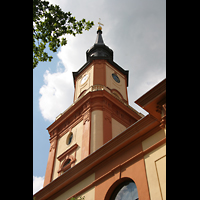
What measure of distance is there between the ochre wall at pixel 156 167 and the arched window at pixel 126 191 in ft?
2.97

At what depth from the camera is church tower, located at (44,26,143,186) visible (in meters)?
19.7

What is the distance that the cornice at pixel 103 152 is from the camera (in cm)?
1021

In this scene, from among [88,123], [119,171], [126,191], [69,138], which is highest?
[88,123]

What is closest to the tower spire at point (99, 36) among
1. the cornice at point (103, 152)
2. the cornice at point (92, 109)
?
the cornice at point (92, 109)

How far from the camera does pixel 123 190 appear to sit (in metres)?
10.1

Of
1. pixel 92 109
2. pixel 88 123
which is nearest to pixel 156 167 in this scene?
pixel 88 123

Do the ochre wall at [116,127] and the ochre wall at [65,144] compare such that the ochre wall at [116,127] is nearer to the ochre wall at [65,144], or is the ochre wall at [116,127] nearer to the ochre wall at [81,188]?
the ochre wall at [65,144]

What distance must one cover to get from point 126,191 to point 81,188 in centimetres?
262

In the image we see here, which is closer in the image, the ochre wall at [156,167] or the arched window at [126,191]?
the ochre wall at [156,167]

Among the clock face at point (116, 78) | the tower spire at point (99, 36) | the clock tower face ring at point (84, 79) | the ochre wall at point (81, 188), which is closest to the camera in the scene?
the ochre wall at point (81, 188)

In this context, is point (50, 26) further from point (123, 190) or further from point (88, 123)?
point (88, 123)

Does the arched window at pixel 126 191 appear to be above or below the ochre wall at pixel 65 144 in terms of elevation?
below
